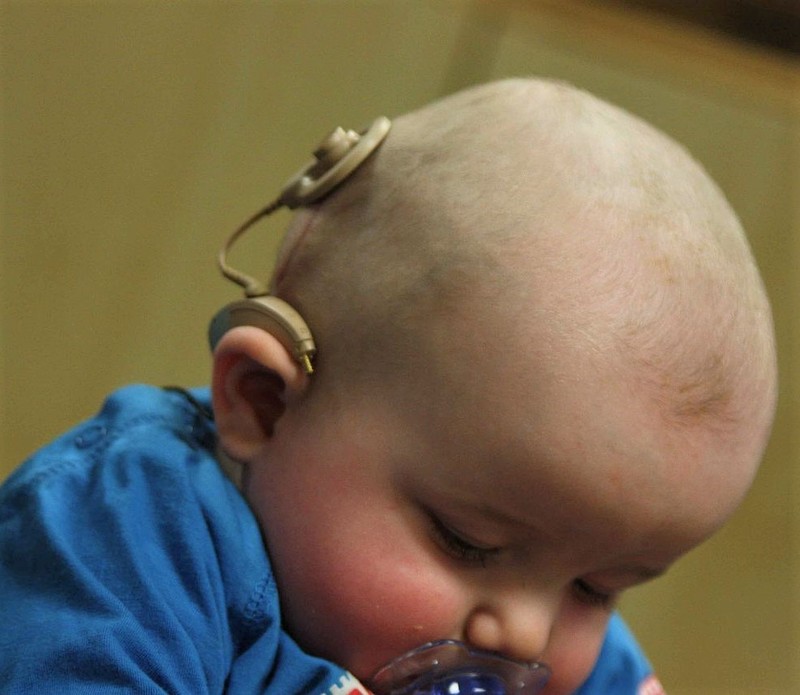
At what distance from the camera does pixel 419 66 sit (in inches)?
63.9

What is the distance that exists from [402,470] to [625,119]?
308 mm

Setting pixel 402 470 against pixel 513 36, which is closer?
pixel 402 470

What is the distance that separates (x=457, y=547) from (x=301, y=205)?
0.91 feet

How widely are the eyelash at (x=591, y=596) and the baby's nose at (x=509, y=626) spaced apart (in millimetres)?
44

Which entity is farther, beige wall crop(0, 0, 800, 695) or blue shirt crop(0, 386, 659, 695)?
beige wall crop(0, 0, 800, 695)

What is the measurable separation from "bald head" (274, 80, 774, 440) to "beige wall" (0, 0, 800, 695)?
0.82 meters

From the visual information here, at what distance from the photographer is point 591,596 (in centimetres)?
75

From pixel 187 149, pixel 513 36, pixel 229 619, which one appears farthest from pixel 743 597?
pixel 229 619

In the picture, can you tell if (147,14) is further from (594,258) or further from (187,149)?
(594,258)

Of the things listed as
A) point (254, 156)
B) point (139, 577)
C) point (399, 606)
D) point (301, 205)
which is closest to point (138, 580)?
point (139, 577)

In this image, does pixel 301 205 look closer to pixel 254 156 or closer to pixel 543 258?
pixel 543 258

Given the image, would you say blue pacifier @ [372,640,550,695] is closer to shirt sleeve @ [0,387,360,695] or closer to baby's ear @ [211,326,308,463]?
shirt sleeve @ [0,387,360,695]

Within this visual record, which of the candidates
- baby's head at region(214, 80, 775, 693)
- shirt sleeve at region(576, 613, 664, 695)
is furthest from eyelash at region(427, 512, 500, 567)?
shirt sleeve at region(576, 613, 664, 695)

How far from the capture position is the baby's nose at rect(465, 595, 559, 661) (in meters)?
0.69
